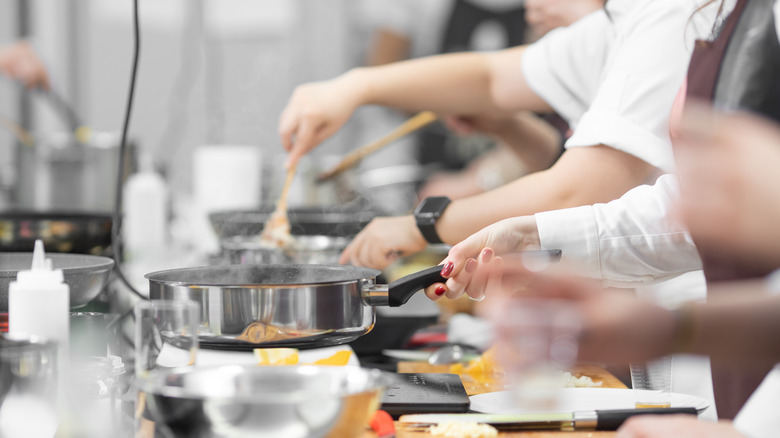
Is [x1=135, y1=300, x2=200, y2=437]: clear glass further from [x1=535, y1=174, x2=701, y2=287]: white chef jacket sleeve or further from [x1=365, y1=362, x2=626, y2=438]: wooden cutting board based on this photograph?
[x1=535, y1=174, x2=701, y2=287]: white chef jacket sleeve

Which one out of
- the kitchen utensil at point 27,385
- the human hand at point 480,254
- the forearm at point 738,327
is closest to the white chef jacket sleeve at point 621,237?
the human hand at point 480,254

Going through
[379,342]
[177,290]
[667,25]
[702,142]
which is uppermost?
[667,25]

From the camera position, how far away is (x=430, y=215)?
118 centimetres

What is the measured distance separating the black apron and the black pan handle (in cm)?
35

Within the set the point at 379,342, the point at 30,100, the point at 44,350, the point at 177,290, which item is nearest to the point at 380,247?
the point at 379,342

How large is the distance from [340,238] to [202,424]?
0.86 m

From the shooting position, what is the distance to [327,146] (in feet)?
14.2

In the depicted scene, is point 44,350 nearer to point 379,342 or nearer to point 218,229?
point 379,342

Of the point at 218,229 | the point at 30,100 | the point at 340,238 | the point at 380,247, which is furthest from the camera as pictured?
the point at 30,100

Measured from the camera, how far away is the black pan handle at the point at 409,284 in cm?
90

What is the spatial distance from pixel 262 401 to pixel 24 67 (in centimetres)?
245

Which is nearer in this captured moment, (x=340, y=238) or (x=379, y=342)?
(x=379, y=342)

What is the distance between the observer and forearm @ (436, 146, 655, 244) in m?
1.08

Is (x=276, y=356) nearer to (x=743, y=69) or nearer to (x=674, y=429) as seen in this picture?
(x=674, y=429)
